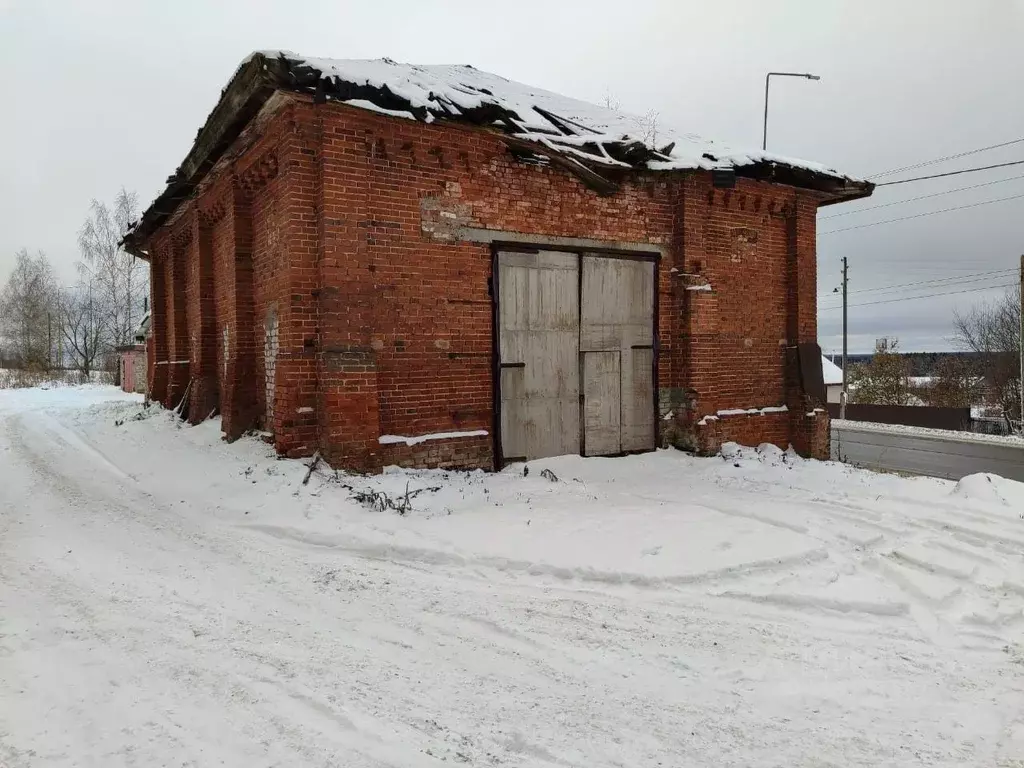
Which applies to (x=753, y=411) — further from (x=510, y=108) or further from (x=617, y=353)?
(x=510, y=108)

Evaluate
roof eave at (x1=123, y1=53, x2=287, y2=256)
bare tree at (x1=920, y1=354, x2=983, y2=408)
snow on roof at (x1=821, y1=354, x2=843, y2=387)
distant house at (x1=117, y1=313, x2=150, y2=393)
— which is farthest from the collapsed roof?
bare tree at (x1=920, y1=354, x2=983, y2=408)

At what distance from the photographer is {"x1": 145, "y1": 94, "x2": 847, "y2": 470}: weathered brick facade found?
6.14 metres

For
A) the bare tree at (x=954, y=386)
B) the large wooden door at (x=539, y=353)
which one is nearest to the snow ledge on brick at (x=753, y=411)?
the large wooden door at (x=539, y=353)

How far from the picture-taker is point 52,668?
2.74m

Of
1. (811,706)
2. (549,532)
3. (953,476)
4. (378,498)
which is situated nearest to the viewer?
(811,706)

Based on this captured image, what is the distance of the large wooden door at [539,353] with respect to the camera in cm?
724

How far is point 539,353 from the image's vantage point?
7441 mm

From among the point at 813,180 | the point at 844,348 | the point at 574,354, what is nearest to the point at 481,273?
the point at 574,354

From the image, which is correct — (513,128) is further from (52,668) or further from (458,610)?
(52,668)

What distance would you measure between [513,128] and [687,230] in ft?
9.73

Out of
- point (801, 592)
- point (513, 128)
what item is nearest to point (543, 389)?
point (513, 128)

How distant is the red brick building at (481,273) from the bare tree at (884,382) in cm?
2954

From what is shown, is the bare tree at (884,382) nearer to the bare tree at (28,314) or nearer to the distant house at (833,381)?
the distant house at (833,381)

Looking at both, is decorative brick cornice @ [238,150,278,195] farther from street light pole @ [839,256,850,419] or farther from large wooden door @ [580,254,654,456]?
street light pole @ [839,256,850,419]
